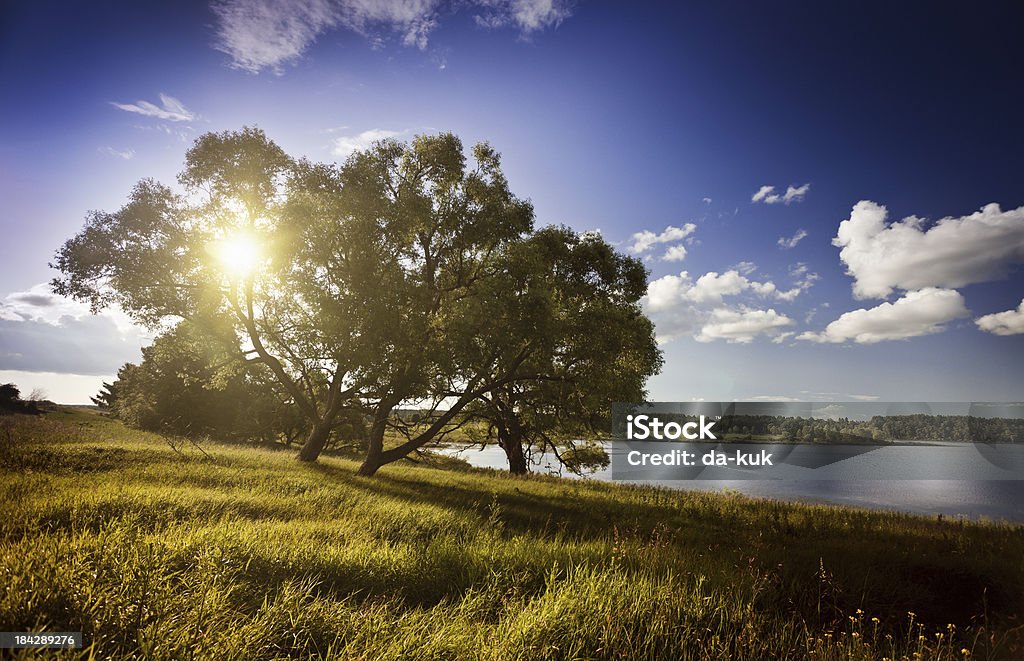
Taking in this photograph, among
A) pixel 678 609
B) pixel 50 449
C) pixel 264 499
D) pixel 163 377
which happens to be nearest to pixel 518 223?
pixel 264 499

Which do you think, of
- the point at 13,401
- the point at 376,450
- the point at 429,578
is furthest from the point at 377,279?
the point at 13,401

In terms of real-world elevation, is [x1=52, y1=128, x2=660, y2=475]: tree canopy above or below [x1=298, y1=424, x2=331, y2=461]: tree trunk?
above

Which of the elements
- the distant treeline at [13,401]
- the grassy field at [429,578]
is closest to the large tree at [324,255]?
the grassy field at [429,578]

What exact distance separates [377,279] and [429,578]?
11531 mm

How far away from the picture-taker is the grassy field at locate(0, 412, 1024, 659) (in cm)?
338

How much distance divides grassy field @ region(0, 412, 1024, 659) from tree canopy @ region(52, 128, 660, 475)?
4.65m

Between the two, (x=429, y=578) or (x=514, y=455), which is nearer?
(x=429, y=578)

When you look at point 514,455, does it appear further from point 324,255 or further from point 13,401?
point 13,401

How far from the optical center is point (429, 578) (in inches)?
206

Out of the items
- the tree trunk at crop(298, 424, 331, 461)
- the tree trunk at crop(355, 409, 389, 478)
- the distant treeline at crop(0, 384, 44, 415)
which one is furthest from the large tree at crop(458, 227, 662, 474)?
the distant treeline at crop(0, 384, 44, 415)

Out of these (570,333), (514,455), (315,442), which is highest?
(570,333)

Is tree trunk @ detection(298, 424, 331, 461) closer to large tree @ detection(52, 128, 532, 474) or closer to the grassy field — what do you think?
large tree @ detection(52, 128, 532, 474)

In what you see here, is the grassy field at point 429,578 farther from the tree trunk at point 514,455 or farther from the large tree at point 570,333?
the tree trunk at point 514,455

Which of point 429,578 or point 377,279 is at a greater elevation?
point 377,279
